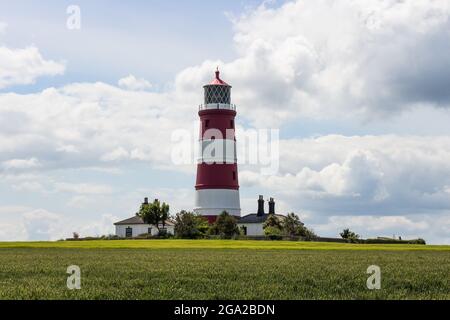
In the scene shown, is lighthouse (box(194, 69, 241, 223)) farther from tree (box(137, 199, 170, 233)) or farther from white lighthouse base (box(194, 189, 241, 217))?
tree (box(137, 199, 170, 233))

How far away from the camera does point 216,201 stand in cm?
9769

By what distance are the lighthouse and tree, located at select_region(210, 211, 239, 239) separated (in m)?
2.31

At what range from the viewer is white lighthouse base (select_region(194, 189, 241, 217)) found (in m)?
97.5

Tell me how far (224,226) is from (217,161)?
26.8 ft

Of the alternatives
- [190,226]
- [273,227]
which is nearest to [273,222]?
[273,227]

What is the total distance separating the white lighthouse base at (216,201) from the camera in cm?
9750

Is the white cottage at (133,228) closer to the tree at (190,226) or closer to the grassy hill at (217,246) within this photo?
the tree at (190,226)

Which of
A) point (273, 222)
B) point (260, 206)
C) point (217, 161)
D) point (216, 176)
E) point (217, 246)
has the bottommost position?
point (217, 246)

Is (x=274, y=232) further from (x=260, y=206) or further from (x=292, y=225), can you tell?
(x=260, y=206)

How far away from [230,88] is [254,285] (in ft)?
266

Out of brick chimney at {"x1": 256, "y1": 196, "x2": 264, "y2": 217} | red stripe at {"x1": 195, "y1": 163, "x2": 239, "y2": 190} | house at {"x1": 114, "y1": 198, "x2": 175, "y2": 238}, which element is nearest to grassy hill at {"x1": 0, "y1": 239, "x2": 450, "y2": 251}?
red stripe at {"x1": 195, "y1": 163, "x2": 239, "y2": 190}

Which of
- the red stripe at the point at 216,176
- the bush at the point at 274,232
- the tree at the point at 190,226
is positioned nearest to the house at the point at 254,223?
the bush at the point at 274,232
